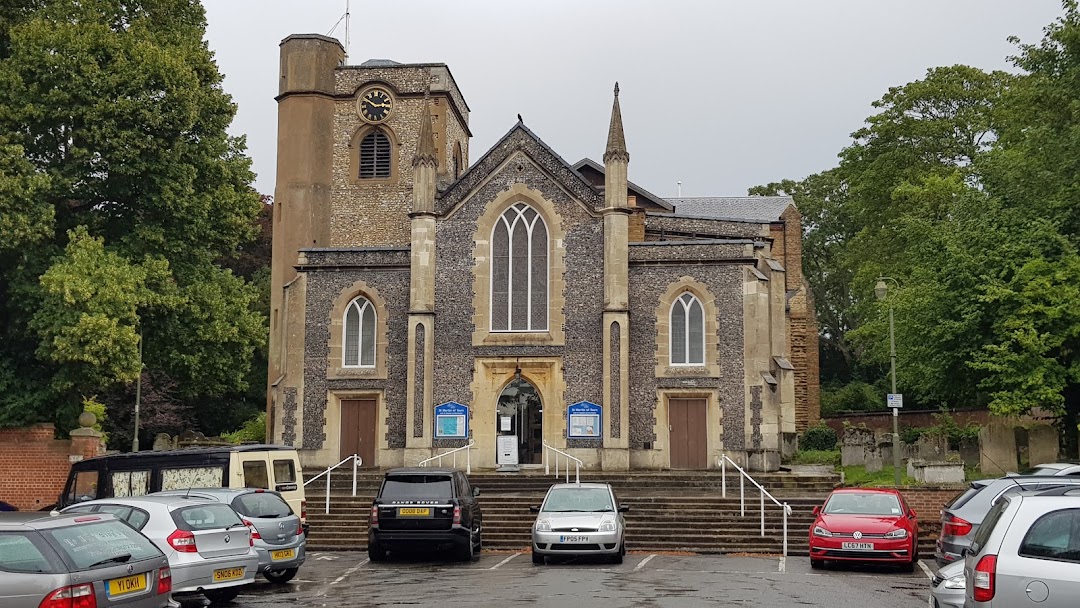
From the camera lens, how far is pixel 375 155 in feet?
144

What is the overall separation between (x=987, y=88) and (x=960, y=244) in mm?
24211

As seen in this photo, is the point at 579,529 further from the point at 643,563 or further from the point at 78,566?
the point at 78,566

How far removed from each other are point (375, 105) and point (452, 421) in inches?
642

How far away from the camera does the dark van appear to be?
1991 centimetres

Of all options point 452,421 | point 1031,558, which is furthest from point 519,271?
point 1031,558

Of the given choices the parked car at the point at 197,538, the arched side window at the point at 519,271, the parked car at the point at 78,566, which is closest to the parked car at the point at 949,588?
the parked car at the point at 78,566

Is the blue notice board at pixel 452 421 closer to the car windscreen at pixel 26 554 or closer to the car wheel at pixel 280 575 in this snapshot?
the car wheel at pixel 280 575

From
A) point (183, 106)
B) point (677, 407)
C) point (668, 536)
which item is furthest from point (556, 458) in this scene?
point (183, 106)

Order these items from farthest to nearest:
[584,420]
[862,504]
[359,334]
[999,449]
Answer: [359,334] → [584,420] → [999,449] → [862,504]

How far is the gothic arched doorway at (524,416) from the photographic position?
33.7 meters

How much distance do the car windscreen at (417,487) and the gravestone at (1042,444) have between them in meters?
16.1

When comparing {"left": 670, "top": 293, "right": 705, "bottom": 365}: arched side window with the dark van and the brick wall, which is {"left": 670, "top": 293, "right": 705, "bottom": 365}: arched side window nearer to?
the dark van

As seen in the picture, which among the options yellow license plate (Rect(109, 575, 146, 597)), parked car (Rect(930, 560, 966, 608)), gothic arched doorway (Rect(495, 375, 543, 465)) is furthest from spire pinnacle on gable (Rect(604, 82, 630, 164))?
yellow license plate (Rect(109, 575, 146, 597))

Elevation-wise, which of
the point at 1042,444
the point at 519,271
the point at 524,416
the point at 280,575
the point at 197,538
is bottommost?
the point at 280,575
